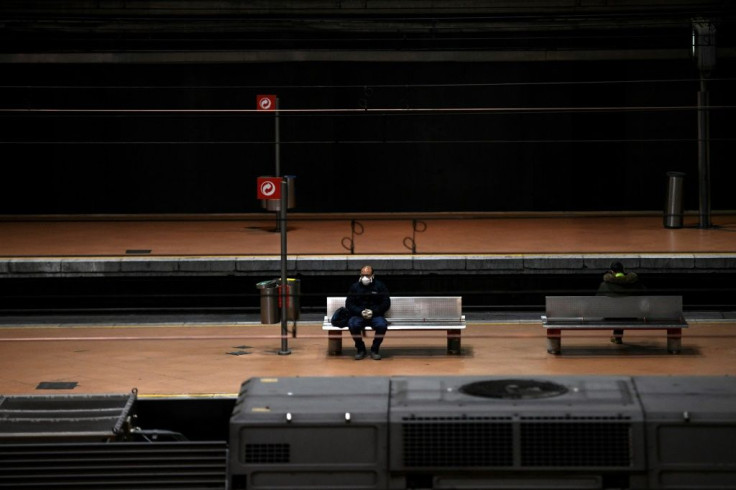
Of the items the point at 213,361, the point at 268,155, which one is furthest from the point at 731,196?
the point at 213,361

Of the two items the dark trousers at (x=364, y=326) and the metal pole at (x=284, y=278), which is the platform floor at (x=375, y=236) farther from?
the metal pole at (x=284, y=278)

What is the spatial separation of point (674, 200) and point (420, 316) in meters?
6.86

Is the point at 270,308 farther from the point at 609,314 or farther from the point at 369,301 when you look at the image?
the point at 609,314

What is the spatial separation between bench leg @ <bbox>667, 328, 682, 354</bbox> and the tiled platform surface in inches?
101

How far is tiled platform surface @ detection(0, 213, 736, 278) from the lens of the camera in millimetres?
16641

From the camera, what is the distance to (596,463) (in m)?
7.62

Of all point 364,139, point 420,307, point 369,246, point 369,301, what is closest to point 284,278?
point 369,301

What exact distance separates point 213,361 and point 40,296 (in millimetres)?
3563

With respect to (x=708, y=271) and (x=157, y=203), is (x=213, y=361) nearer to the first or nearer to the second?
(x=708, y=271)

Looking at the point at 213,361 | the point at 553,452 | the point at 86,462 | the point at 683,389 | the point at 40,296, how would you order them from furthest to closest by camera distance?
the point at 40,296 → the point at 213,361 → the point at 86,462 → the point at 683,389 → the point at 553,452

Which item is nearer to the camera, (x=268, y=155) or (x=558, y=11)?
(x=558, y=11)

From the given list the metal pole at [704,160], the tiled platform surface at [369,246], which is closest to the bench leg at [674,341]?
the tiled platform surface at [369,246]

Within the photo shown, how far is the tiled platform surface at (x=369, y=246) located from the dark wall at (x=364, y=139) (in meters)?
0.94

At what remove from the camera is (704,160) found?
19.1 meters
